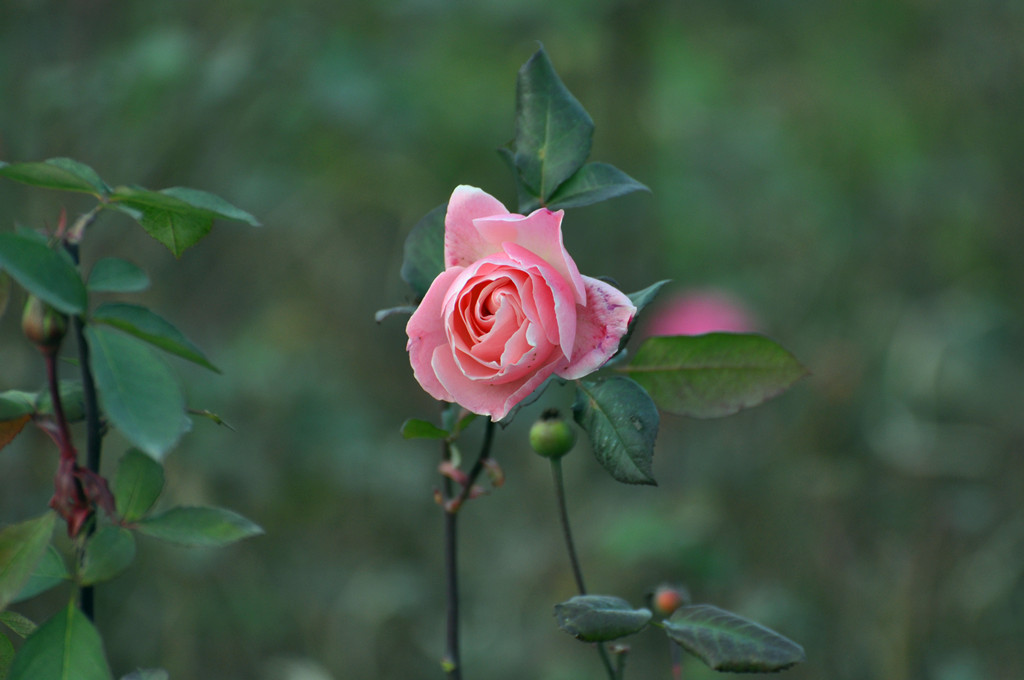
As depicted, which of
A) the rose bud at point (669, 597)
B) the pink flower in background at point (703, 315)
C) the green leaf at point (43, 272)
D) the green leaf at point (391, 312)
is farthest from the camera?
the pink flower in background at point (703, 315)

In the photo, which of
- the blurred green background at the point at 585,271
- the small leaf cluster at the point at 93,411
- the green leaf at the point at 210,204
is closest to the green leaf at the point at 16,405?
the small leaf cluster at the point at 93,411

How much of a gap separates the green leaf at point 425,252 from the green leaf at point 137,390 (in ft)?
0.42

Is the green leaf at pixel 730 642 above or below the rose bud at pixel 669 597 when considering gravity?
above

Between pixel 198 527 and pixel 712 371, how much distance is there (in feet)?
0.74

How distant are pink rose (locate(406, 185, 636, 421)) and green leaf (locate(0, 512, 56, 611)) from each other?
0.15 m

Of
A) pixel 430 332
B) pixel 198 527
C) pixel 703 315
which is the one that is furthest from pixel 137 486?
pixel 703 315

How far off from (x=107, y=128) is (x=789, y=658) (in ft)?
4.32

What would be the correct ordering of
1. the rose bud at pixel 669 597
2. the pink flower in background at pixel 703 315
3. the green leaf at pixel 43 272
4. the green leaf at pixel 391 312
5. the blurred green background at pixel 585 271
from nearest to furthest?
1. the green leaf at pixel 43 272
2. the green leaf at pixel 391 312
3. the rose bud at pixel 669 597
4. the blurred green background at pixel 585 271
5. the pink flower in background at pixel 703 315

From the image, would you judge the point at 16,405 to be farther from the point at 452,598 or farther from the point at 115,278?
the point at 452,598

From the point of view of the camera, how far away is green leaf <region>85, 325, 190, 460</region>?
11.6 inches

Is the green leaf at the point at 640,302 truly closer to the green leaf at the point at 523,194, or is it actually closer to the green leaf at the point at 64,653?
the green leaf at the point at 523,194

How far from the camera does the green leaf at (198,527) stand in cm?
36

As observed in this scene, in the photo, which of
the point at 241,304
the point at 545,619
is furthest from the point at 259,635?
the point at 241,304

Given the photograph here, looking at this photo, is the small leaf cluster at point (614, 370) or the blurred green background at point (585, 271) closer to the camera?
the small leaf cluster at point (614, 370)
